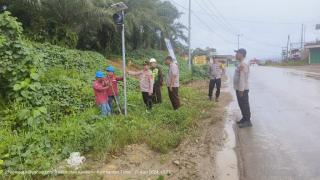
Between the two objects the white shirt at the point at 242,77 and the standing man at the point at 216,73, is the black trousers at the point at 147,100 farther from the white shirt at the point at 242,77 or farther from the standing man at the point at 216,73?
the standing man at the point at 216,73

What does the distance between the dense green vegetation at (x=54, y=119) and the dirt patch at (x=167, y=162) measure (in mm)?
253

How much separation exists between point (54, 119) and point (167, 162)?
3.65 metres

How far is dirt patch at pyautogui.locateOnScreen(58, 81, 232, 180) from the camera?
6277 millimetres

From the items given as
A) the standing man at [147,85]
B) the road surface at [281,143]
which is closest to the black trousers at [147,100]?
the standing man at [147,85]

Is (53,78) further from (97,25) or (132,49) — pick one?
(132,49)

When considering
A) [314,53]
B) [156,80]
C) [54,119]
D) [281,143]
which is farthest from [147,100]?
[314,53]

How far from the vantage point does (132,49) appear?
28672mm

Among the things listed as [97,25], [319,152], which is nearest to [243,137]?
[319,152]

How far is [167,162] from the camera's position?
6.86m

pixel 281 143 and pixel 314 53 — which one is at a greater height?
pixel 314 53

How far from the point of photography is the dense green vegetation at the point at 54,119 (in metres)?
7.08

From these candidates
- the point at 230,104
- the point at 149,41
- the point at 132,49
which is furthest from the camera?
the point at 149,41

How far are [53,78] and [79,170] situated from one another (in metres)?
5.73

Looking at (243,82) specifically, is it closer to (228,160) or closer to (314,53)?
(228,160)
